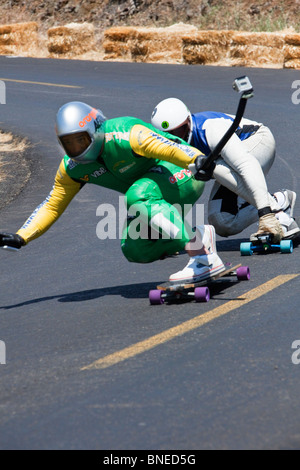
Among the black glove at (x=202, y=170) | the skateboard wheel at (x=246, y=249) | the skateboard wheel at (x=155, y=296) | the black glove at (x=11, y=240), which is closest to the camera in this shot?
the black glove at (x=202, y=170)

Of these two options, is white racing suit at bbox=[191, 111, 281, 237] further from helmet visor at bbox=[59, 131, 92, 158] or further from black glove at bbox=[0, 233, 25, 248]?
black glove at bbox=[0, 233, 25, 248]

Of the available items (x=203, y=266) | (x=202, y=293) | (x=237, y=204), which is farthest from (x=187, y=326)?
(x=237, y=204)

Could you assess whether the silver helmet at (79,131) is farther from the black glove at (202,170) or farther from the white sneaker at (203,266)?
the white sneaker at (203,266)

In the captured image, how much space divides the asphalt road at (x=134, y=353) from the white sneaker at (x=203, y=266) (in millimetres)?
201

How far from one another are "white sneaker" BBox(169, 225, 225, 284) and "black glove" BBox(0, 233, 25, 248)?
4.40ft

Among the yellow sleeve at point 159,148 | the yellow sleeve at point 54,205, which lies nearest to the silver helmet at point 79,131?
the yellow sleeve at point 159,148

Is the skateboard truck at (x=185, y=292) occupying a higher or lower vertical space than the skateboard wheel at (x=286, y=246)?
lower

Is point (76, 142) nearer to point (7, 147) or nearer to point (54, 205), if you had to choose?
point (54, 205)

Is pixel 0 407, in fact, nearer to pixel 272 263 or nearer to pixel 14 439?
pixel 14 439

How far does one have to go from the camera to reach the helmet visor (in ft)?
23.2

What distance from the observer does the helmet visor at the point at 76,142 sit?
7.06 meters

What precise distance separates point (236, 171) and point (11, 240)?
94.1 inches

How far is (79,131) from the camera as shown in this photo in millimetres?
7012

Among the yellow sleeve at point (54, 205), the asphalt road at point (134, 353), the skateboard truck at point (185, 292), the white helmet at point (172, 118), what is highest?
the white helmet at point (172, 118)
